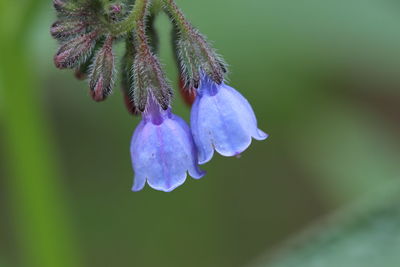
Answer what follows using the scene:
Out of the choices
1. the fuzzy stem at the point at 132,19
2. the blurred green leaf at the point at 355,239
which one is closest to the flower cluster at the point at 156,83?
the fuzzy stem at the point at 132,19

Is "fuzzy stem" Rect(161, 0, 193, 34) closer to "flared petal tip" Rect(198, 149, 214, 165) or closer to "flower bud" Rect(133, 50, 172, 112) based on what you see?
"flower bud" Rect(133, 50, 172, 112)

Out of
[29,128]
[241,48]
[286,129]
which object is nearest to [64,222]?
[29,128]

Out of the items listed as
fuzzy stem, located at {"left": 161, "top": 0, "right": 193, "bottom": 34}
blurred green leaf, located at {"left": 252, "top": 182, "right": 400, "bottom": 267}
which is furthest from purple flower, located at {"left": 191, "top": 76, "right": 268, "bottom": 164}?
blurred green leaf, located at {"left": 252, "top": 182, "right": 400, "bottom": 267}

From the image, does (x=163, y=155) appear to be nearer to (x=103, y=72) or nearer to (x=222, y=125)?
(x=222, y=125)

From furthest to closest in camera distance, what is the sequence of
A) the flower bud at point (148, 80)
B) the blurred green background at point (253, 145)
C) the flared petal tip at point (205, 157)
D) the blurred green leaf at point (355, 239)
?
the blurred green background at point (253, 145) → the blurred green leaf at point (355, 239) → the flower bud at point (148, 80) → the flared petal tip at point (205, 157)

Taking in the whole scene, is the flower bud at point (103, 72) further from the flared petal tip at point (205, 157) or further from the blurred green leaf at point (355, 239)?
the blurred green leaf at point (355, 239)

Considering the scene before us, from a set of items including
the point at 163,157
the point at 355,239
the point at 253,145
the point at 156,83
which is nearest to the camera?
the point at 163,157

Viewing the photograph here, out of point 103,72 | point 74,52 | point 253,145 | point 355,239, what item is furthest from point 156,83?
point 253,145
